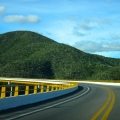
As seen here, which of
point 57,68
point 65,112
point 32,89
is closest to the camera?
point 65,112

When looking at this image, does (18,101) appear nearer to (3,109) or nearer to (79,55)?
(3,109)

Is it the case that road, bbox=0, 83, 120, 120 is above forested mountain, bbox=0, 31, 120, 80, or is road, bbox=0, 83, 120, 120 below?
below

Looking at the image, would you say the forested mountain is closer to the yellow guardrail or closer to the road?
the yellow guardrail

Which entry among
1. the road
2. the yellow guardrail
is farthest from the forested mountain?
the road

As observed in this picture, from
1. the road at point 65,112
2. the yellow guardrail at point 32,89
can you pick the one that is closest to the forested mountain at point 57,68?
the yellow guardrail at point 32,89

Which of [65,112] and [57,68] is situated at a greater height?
[57,68]

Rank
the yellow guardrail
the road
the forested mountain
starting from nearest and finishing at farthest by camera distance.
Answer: the road < the yellow guardrail < the forested mountain

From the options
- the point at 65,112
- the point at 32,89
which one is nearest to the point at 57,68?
the point at 32,89

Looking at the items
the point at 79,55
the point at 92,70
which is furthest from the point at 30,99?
the point at 79,55

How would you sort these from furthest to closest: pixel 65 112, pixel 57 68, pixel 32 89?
pixel 57 68 → pixel 32 89 → pixel 65 112

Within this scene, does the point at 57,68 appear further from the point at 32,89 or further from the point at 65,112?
the point at 65,112

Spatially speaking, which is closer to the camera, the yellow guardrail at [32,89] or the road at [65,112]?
the road at [65,112]

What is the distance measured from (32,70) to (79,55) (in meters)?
51.1

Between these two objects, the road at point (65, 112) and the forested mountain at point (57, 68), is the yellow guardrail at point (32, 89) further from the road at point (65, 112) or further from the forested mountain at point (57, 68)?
the forested mountain at point (57, 68)
